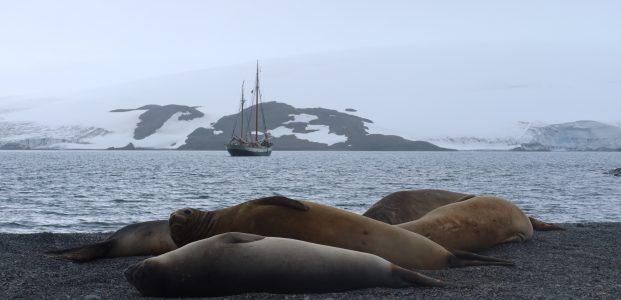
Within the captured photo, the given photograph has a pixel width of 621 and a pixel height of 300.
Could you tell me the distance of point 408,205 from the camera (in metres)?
11.1

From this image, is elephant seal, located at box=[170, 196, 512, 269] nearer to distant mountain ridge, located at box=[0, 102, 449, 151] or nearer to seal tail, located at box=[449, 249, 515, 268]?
seal tail, located at box=[449, 249, 515, 268]

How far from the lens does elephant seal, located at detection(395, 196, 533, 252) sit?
29.9 ft

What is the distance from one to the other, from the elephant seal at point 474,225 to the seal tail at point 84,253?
149 inches

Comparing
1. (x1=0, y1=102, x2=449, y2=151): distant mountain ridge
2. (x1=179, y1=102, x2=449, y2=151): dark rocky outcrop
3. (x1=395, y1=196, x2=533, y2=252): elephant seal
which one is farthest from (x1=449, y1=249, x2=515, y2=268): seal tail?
(x1=0, y1=102, x2=449, y2=151): distant mountain ridge

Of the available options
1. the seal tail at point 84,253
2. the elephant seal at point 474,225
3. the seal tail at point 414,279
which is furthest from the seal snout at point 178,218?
the elephant seal at point 474,225

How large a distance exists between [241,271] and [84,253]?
3762mm

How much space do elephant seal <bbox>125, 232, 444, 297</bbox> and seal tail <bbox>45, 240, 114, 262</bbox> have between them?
2.97m

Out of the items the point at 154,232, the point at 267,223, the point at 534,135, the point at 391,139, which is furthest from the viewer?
the point at 391,139

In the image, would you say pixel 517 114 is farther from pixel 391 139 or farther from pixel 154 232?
pixel 154 232

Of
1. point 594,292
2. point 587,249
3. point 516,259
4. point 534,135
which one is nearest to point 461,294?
point 594,292

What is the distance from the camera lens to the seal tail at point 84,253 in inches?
369

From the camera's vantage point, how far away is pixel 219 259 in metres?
6.41

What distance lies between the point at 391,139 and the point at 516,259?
152927 millimetres

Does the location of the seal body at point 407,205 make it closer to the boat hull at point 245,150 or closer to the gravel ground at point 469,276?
the gravel ground at point 469,276
